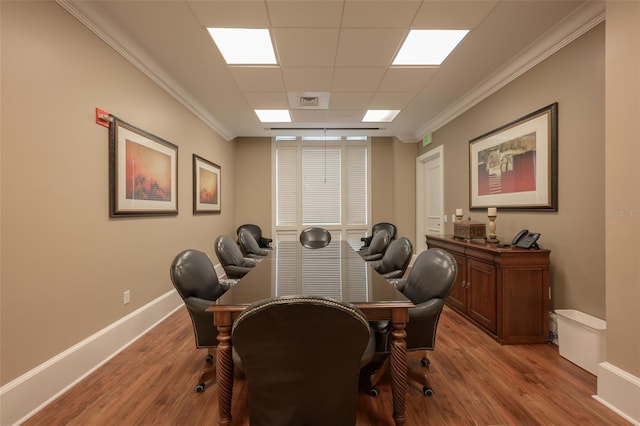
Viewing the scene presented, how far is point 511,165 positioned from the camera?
311cm

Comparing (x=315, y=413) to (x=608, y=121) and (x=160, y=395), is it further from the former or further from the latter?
(x=608, y=121)

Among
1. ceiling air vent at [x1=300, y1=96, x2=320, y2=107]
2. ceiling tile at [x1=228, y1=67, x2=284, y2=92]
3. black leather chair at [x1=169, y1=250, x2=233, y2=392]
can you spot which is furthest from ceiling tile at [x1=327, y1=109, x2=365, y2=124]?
black leather chair at [x1=169, y1=250, x2=233, y2=392]

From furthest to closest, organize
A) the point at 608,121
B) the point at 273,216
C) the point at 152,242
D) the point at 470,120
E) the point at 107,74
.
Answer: the point at 273,216 < the point at 470,120 < the point at 152,242 < the point at 107,74 < the point at 608,121

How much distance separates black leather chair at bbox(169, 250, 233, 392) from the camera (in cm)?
170

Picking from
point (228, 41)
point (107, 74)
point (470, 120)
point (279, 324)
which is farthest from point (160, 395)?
point (470, 120)

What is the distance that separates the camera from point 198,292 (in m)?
1.81

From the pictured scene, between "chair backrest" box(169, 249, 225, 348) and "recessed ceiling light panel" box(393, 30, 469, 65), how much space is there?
2725 mm

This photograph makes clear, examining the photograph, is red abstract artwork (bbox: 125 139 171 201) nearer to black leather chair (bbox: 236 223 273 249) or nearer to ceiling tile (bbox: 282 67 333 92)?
ceiling tile (bbox: 282 67 333 92)

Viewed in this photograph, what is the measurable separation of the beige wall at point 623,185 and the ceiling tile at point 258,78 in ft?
9.21

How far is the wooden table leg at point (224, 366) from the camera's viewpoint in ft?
4.59

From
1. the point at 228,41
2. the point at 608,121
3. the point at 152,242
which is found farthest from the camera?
the point at 152,242

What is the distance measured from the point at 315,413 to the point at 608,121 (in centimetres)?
241

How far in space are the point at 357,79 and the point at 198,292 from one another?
299cm

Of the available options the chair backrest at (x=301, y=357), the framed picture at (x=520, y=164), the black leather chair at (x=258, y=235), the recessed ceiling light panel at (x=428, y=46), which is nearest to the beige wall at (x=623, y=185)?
the framed picture at (x=520, y=164)
